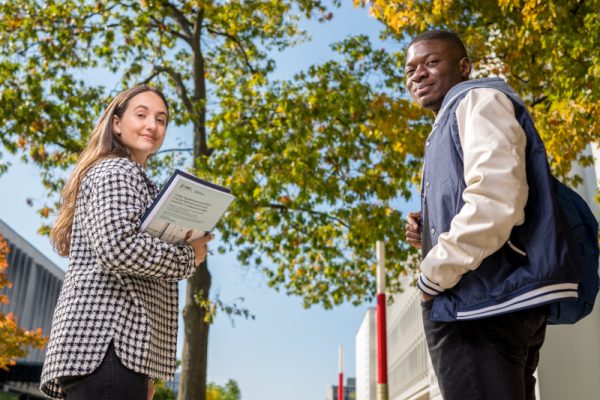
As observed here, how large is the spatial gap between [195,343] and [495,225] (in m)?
9.96

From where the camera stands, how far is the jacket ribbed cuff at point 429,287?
6.42ft

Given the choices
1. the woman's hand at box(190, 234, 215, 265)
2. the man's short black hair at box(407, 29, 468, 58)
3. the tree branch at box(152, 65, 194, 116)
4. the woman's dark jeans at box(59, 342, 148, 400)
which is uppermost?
the tree branch at box(152, 65, 194, 116)

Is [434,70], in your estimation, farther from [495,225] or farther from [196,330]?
[196,330]

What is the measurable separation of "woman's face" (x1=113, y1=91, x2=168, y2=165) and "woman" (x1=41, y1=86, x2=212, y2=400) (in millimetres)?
115

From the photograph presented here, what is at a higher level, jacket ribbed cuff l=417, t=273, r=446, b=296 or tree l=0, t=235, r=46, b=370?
tree l=0, t=235, r=46, b=370

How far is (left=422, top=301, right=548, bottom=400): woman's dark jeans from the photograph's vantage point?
73.3 inches

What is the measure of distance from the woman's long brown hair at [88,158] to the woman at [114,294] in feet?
0.03

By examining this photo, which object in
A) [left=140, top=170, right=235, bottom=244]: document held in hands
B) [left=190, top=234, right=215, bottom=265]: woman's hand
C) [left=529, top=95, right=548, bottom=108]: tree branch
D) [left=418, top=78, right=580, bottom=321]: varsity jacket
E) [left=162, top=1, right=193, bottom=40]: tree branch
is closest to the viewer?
[left=418, top=78, right=580, bottom=321]: varsity jacket

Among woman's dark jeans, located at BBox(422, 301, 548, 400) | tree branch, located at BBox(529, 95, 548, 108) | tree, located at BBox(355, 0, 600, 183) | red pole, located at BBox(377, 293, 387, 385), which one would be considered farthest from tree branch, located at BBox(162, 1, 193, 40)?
woman's dark jeans, located at BBox(422, 301, 548, 400)

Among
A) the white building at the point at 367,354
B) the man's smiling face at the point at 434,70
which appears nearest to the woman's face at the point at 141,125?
the man's smiling face at the point at 434,70

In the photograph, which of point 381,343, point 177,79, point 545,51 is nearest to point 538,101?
point 545,51

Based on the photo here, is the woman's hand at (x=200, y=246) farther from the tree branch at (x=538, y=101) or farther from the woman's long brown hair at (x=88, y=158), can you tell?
the tree branch at (x=538, y=101)

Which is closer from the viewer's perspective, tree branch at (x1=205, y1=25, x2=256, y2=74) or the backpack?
the backpack

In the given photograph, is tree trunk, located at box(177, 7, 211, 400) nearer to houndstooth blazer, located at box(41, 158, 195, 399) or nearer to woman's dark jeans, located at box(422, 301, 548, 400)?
houndstooth blazer, located at box(41, 158, 195, 399)
